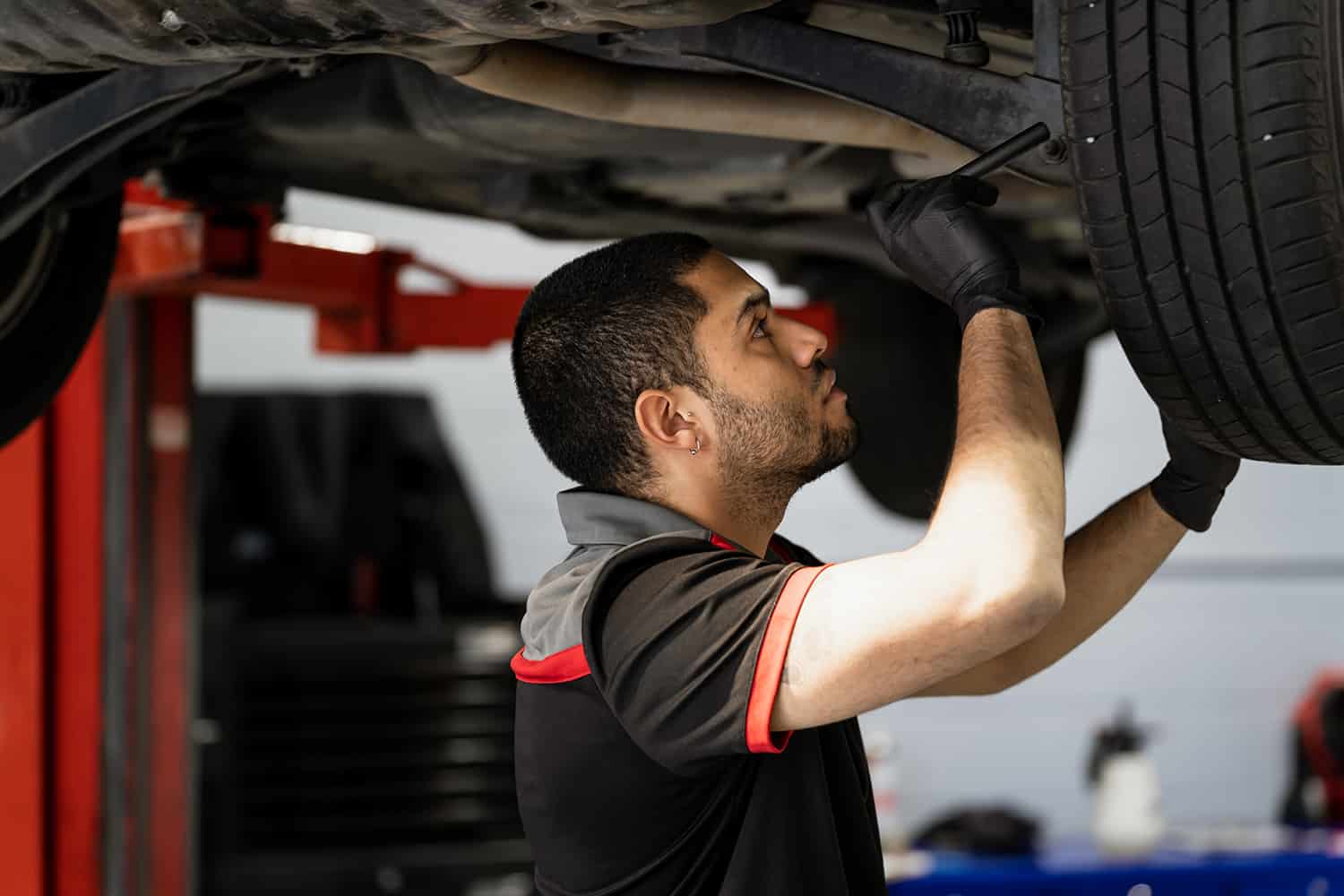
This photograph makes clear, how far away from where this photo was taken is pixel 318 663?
4219 mm

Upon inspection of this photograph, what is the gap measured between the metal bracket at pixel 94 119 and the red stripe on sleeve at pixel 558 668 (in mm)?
602

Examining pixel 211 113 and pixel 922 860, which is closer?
pixel 211 113

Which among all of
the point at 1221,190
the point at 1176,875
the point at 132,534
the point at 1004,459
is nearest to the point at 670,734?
the point at 1004,459

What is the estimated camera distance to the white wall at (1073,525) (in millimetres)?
5492

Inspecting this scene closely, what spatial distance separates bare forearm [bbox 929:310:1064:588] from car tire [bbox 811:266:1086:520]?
4.81ft

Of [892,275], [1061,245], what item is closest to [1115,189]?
[1061,245]

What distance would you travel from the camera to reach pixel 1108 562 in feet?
5.12

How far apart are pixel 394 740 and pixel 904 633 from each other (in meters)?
3.22

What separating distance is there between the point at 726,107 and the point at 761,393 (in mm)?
337

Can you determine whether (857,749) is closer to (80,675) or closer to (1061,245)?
(1061,245)

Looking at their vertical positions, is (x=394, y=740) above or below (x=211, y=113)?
below

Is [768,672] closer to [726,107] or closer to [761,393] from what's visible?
[761,393]

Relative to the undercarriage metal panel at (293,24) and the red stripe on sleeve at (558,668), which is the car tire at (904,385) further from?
the undercarriage metal panel at (293,24)

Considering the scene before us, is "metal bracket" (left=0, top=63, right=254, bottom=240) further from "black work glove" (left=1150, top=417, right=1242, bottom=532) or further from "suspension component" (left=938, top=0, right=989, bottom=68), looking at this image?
"black work glove" (left=1150, top=417, right=1242, bottom=532)
